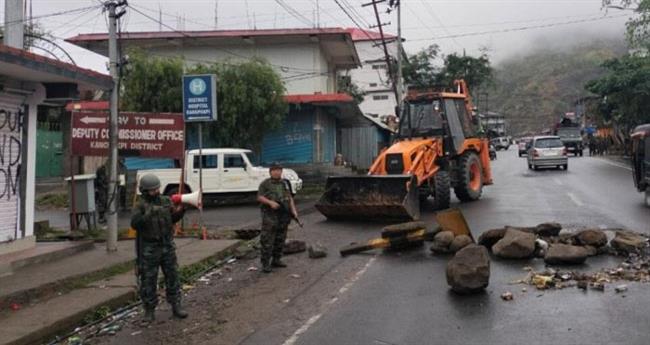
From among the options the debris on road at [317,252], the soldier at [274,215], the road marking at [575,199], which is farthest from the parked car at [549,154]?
the soldier at [274,215]

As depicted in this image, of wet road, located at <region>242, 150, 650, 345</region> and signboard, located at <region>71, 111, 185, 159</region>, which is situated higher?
signboard, located at <region>71, 111, 185, 159</region>

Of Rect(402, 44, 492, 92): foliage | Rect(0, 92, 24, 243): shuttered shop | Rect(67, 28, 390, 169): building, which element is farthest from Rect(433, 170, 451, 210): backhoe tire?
Rect(402, 44, 492, 92): foliage

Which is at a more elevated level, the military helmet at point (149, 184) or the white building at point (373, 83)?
the white building at point (373, 83)

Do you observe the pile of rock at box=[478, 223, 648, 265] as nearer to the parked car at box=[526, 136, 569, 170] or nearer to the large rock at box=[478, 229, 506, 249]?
the large rock at box=[478, 229, 506, 249]

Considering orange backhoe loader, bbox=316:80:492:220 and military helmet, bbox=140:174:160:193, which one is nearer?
military helmet, bbox=140:174:160:193

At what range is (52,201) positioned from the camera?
24188 mm

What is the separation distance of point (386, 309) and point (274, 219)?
3.15 m

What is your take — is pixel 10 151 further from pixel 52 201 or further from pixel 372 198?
pixel 52 201

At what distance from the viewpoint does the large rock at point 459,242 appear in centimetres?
1011

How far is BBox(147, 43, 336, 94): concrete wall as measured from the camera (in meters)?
31.2

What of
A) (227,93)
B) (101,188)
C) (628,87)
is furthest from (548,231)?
(628,87)

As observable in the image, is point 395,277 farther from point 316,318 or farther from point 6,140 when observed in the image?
point 6,140

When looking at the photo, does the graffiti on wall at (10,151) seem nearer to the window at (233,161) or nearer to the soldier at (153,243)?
the soldier at (153,243)

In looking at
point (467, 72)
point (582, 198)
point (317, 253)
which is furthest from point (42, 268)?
point (467, 72)
